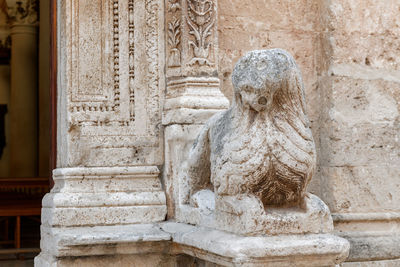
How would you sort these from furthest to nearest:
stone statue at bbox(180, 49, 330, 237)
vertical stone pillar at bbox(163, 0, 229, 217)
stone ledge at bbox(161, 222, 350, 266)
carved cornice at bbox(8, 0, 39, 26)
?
carved cornice at bbox(8, 0, 39, 26), vertical stone pillar at bbox(163, 0, 229, 217), stone statue at bbox(180, 49, 330, 237), stone ledge at bbox(161, 222, 350, 266)

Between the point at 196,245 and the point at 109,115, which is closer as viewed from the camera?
the point at 196,245

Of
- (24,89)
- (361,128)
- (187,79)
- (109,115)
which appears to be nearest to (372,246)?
(361,128)

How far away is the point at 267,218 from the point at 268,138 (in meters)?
0.35

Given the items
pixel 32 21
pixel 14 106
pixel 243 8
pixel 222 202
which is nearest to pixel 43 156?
pixel 14 106

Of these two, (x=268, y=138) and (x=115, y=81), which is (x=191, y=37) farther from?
(x=268, y=138)

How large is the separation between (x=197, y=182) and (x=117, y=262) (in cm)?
63

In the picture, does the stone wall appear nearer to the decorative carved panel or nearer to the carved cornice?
the decorative carved panel

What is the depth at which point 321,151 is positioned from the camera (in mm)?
4598

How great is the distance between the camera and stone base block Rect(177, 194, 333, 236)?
302cm

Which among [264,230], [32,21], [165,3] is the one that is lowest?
[264,230]

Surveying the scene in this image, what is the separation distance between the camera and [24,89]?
36.3 feet

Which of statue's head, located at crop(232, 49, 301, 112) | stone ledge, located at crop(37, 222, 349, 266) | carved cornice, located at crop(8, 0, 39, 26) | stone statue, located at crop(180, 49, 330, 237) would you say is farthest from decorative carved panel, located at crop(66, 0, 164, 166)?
carved cornice, located at crop(8, 0, 39, 26)

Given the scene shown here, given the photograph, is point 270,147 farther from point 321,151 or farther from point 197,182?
point 321,151

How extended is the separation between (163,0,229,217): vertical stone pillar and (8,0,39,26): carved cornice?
716 cm
